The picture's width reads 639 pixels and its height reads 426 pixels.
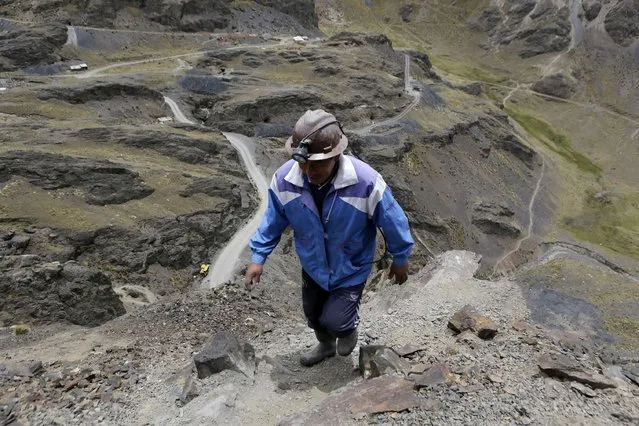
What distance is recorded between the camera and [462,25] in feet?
460

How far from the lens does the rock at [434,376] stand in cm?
640

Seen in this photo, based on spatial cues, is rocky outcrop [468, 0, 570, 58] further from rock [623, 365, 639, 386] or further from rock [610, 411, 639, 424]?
rock [610, 411, 639, 424]

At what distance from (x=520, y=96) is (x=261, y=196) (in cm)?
8447

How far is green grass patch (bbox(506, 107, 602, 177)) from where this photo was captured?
7326 centimetres

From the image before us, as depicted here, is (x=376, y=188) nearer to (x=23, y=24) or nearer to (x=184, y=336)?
(x=184, y=336)

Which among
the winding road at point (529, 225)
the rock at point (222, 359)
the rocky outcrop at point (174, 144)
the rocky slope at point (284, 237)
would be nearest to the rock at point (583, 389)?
the rocky slope at point (284, 237)

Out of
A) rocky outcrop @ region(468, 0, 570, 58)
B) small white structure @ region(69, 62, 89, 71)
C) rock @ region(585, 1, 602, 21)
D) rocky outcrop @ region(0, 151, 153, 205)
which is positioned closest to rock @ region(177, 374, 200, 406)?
rocky outcrop @ region(0, 151, 153, 205)

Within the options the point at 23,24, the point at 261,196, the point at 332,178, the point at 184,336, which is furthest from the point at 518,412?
the point at 23,24

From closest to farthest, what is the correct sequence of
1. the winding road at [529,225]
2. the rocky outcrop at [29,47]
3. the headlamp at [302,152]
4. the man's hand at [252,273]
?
the headlamp at [302,152] < the man's hand at [252,273] < the winding road at [529,225] < the rocky outcrop at [29,47]

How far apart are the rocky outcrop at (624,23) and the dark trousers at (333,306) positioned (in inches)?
5262

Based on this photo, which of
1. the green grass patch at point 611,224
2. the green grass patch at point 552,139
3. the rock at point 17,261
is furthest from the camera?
the green grass patch at point 552,139

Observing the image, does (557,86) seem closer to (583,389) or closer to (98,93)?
(98,93)

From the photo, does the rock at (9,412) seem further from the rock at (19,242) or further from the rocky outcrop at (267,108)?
the rocky outcrop at (267,108)

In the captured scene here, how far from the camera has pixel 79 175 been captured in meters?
28.0
